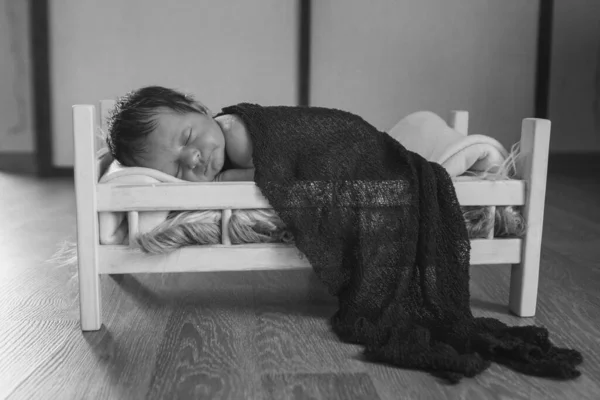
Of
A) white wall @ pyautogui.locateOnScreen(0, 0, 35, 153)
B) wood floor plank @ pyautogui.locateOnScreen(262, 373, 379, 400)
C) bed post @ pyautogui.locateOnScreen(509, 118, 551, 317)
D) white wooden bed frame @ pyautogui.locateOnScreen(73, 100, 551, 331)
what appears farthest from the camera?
white wall @ pyautogui.locateOnScreen(0, 0, 35, 153)

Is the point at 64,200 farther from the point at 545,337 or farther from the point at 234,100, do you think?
the point at 545,337

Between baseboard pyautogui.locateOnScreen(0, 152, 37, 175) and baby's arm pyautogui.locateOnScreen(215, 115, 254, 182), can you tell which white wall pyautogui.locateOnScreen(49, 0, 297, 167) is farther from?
baby's arm pyautogui.locateOnScreen(215, 115, 254, 182)

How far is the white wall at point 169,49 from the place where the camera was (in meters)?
2.96

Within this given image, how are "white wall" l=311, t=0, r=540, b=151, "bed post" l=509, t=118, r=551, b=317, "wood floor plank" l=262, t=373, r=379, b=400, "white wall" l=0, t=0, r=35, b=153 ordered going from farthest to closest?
"white wall" l=311, t=0, r=540, b=151
"white wall" l=0, t=0, r=35, b=153
"bed post" l=509, t=118, r=551, b=317
"wood floor plank" l=262, t=373, r=379, b=400

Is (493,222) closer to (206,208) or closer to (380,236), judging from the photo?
(380,236)

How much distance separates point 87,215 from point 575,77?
248 centimetres

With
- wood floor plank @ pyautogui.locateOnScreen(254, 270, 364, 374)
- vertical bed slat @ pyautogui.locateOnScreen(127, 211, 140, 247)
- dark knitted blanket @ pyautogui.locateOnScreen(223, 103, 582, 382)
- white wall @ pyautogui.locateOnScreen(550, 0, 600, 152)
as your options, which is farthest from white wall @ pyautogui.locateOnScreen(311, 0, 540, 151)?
vertical bed slat @ pyautogui.locateOnScreen(127, 211, 140, 247)

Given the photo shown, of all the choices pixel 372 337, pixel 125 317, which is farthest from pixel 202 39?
pixel 372 337

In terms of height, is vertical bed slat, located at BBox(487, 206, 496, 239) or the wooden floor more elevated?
vertical bed slat, located at BBox(487, 206, 496, 239)

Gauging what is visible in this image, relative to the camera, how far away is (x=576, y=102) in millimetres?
3195

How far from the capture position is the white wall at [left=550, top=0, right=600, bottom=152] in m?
3.12

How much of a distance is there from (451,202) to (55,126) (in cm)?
214

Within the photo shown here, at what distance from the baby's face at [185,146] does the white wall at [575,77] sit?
2.14 m

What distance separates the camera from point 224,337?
1292mm
